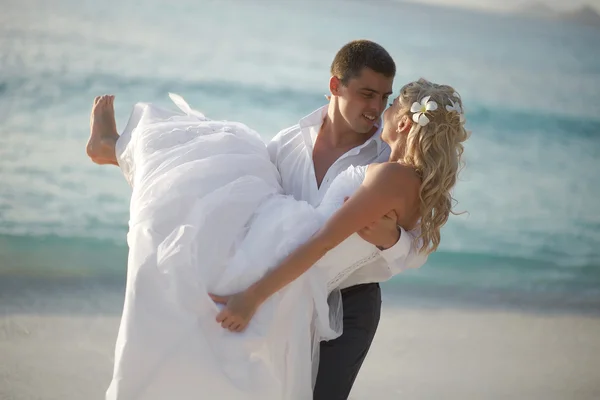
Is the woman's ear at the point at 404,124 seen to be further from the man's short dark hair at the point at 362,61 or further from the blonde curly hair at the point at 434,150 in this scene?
the man's short dark hair at the point at 362,61

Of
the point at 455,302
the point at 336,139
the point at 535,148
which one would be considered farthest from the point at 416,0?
the point at 336,139

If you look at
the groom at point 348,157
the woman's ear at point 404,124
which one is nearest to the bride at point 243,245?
the woman's ear at point 404,124

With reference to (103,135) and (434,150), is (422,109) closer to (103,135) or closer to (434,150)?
(434,150)

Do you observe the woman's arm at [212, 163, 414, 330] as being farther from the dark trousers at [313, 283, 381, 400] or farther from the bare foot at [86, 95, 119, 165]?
the bare foot at [86, 95, 119, 165]

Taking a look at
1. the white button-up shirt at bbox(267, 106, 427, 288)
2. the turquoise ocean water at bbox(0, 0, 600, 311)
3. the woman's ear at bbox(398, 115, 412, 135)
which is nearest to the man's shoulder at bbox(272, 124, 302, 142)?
the white button-up shirt at bbox(267, 106, 427, 288)

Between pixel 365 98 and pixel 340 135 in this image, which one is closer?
pixel 365 98

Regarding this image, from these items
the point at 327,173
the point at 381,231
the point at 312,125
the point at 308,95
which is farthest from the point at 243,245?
the point at 308,95

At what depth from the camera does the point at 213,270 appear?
7.80 feet

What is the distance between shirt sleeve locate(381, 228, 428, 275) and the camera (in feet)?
8.36

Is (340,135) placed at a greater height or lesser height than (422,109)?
lesser

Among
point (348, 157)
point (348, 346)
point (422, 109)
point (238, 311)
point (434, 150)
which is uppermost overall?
point (422, 109)

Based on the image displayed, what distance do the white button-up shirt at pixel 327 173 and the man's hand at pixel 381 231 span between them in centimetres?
4

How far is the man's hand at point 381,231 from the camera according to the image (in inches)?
97.6

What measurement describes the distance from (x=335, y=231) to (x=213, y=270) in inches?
14.0
